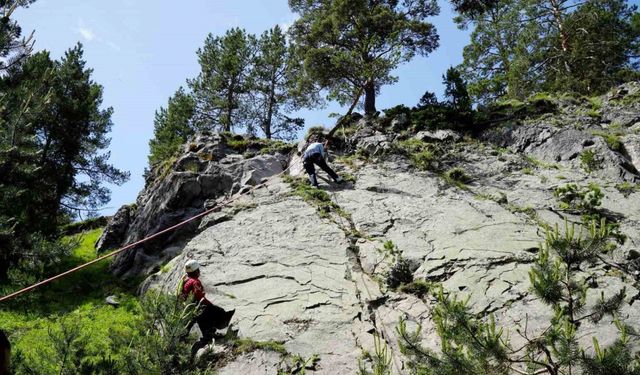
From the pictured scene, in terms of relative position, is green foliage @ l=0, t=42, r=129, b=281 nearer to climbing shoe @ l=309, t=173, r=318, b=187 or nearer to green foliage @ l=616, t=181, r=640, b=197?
climbing shoe @ l=309, t=173, r=318, b=187

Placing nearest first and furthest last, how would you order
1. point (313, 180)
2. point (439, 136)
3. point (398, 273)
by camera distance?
→ 1. point (398, 273)
2. point (313, 180)
3. point (439, 136)

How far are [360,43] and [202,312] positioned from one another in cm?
1567

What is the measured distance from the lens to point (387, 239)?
10.4 meters

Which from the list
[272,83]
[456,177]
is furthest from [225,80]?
[456,177]

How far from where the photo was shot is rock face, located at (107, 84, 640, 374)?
7.41 metres

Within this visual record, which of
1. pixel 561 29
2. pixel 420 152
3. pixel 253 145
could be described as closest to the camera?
pixel 420 152

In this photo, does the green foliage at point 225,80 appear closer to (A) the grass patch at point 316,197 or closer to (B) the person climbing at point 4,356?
(A) the grass patch at point 316,197

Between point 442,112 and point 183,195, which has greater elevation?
point 442,112

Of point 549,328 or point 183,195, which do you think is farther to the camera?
point 183,195

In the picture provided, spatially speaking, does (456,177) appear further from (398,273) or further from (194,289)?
(194,289)

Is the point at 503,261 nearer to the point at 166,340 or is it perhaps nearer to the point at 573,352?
the point at 573,352

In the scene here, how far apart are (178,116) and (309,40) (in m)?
A: 10.9

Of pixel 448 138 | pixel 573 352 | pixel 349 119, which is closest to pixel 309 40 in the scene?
pixel 349 119

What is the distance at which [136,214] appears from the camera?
17688mm
